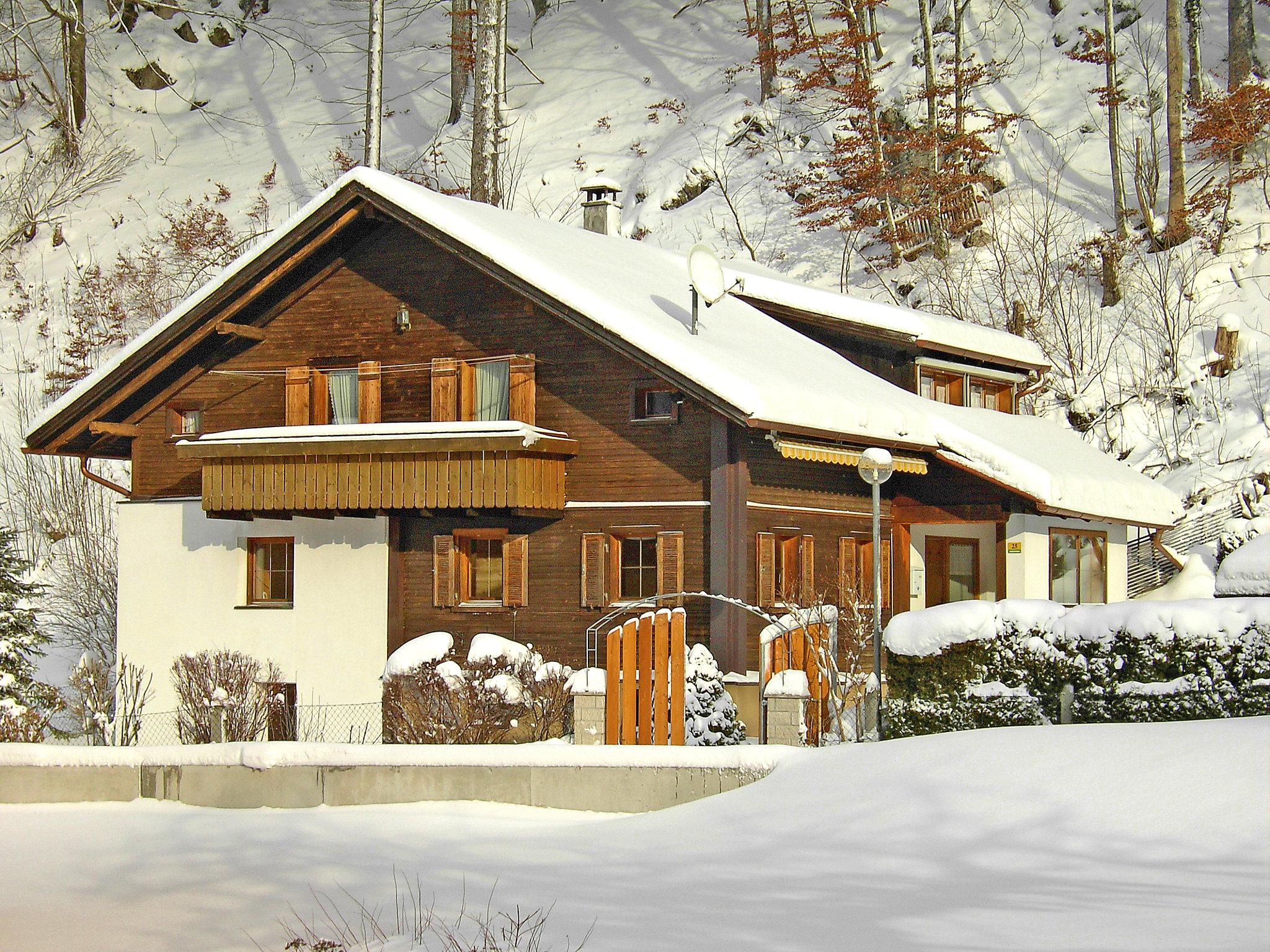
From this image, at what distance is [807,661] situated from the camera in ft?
50.8

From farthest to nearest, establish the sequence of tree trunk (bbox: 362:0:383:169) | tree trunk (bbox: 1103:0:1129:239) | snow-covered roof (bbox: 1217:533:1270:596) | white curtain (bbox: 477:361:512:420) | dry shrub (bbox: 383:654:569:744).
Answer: tree trunk (bbox: 1103:0:1129:239), tree trunk (bbox: 362:0:383:169), white curtain (bbox: 477:361:512:420), snow-covered roof (bbox: 1217:533:1270:596), dry shrub (bbox: 383:654:569:744)

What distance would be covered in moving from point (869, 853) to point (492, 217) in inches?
531

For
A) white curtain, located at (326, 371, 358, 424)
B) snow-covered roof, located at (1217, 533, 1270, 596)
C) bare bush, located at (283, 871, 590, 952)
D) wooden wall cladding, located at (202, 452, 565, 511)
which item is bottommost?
bare bush, located at (283, 871, 590, 952)

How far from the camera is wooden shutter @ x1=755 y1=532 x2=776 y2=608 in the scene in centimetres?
1833

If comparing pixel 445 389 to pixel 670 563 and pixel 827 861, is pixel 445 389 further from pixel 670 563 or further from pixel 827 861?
pixel 827 861

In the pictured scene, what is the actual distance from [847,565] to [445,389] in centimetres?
610

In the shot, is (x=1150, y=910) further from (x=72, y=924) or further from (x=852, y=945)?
(x=72, y=924)

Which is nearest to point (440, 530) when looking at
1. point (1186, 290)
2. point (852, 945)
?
point (852, 945)

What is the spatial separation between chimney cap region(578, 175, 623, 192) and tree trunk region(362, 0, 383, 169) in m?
5.47

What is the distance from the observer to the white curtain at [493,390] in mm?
19484

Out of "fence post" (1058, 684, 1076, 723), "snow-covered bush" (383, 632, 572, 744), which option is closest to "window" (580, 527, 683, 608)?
"snow-covered bush" (383, 632, 572, 744)

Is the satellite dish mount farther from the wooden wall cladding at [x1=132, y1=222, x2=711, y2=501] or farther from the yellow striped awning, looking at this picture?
the yellow striped awning

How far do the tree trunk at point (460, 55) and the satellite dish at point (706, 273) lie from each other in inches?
691

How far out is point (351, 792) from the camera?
13.5 m
